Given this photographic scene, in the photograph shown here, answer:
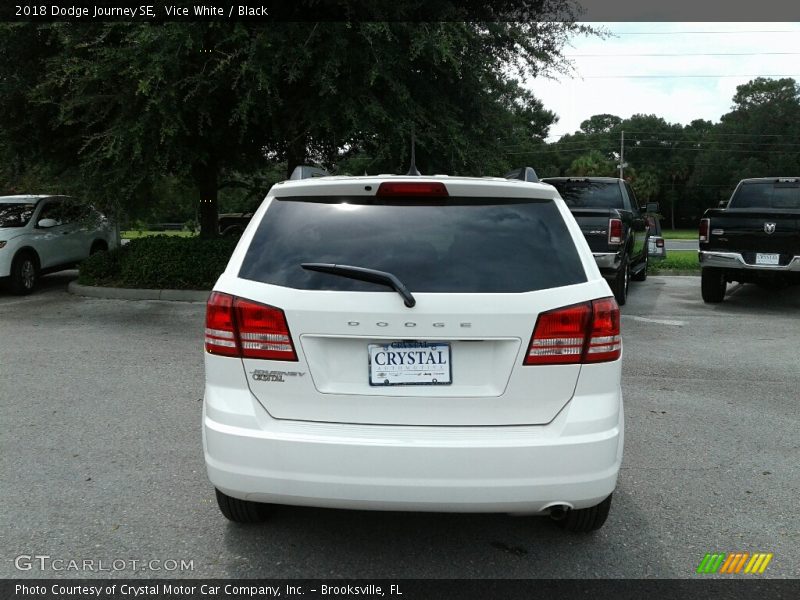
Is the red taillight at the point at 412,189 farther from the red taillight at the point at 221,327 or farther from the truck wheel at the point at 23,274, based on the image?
the truck wheel at the point at 23,274

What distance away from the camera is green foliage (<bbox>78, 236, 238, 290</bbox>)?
12.4 meters

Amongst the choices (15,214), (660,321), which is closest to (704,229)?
(660,321)

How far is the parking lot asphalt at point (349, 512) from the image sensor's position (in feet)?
10.6

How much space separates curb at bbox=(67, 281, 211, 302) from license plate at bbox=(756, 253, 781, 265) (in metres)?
8.58

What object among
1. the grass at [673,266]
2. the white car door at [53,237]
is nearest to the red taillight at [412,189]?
the white car door at [53,237]

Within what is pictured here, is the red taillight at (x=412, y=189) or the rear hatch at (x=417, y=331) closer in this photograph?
the rear hatch at (x=417, y=331)

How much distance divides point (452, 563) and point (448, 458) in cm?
73

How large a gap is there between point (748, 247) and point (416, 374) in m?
9.82

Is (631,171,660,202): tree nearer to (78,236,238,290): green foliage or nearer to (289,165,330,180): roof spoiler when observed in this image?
(78,236,238,290): green foliage

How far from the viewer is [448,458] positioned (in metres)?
2.77

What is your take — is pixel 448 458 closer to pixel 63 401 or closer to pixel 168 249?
pixel 63 401

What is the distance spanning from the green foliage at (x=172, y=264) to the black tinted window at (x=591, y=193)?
5821 mm

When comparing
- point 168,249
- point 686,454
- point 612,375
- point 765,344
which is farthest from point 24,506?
point 168,249

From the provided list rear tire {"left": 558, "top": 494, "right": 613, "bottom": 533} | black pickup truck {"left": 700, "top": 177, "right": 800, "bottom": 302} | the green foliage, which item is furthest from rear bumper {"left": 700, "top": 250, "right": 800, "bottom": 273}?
rear tire {"left": 558, "top": 494, "right": 613, "bottom": 533}
